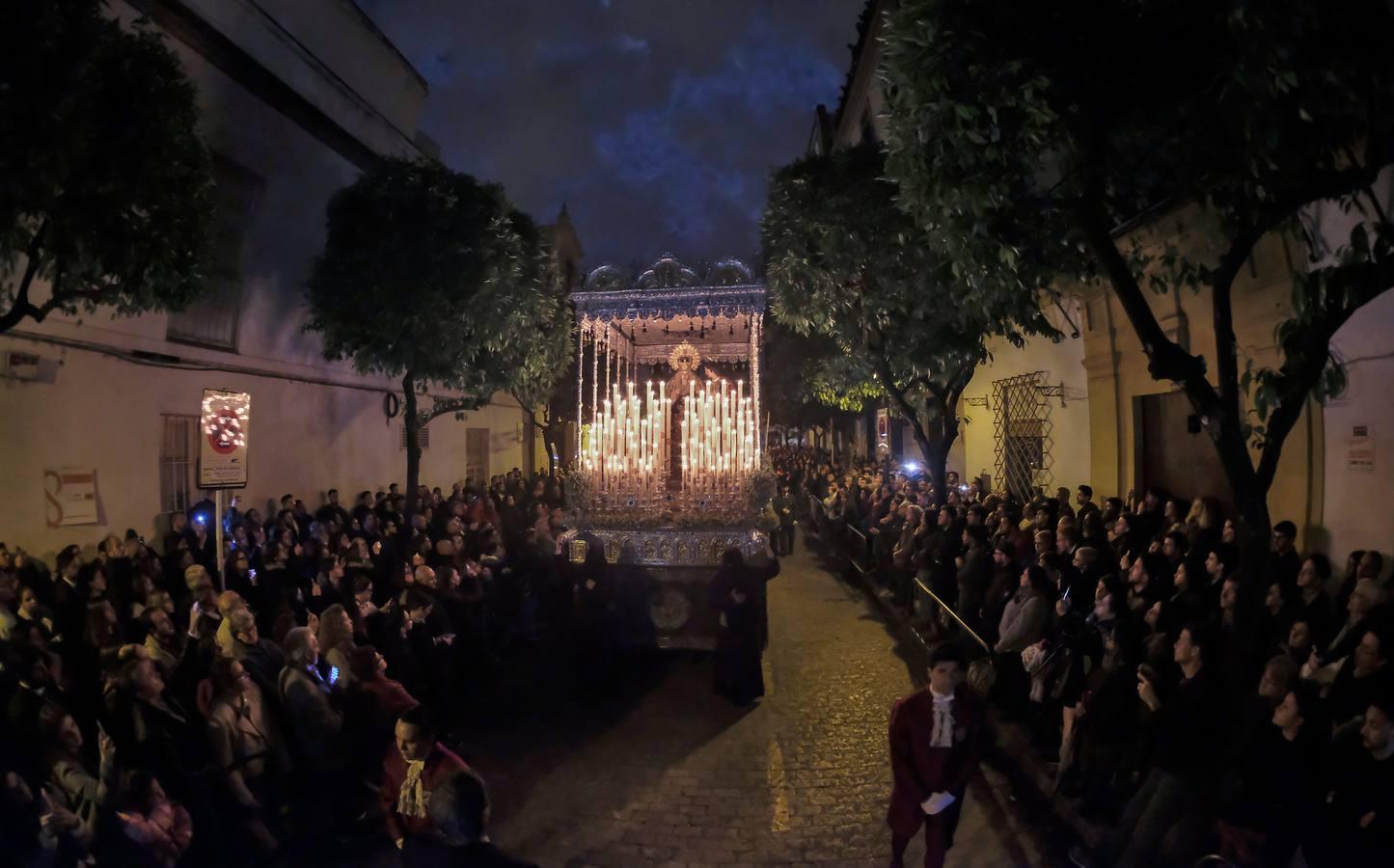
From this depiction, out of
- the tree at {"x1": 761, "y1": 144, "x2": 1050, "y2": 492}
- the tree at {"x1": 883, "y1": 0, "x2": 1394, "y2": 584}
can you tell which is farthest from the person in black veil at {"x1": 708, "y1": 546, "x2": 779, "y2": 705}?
the tree at {"x1": 761, "y1": 144, "x2": 1050, "y2": 492}

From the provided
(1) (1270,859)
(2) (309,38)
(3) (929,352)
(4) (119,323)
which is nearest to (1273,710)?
(1) (1270,859)

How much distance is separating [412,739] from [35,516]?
8940mm

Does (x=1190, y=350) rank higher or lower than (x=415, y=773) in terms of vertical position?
higher

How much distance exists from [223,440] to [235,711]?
4.08m

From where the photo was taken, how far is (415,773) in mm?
3822

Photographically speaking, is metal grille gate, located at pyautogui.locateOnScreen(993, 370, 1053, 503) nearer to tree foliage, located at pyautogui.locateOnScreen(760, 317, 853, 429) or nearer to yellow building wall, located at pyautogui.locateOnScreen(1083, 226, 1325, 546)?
yellow building wall, located at pyautogui.locateOnScreen(1083, 226, 1325, 546)

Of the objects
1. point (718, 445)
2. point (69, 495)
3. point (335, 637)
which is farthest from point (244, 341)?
point (335, 637)

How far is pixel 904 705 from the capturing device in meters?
4.68

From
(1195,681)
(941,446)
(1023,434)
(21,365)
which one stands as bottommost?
(1195,681)

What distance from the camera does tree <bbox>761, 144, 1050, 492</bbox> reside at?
35.0ft

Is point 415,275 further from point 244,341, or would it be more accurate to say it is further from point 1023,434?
point 1023,434

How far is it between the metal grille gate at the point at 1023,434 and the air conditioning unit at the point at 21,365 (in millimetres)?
15236

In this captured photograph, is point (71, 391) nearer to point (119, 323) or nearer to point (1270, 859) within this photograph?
point (119, 323)

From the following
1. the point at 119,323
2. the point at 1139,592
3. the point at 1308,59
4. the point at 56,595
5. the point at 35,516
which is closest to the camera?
the point at 1308,59
